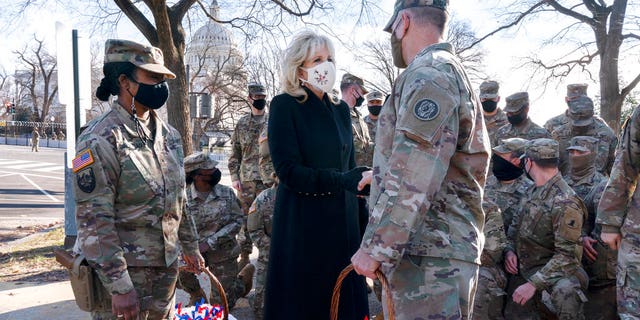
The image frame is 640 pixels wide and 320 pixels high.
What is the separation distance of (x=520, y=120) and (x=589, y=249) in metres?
2.38

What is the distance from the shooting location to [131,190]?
2.73 m

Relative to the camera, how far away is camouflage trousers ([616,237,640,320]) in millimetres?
3320

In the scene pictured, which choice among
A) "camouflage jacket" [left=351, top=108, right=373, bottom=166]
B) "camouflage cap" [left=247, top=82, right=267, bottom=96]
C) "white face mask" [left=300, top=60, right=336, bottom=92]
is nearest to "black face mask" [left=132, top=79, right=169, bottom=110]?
"white face mask" [left=300, top=60, right=336, bottom=92]

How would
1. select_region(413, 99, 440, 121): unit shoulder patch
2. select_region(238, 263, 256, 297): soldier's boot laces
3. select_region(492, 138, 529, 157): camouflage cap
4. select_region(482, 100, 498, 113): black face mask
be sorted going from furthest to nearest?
select_region(482, 100, 498, 113): black face mask
select_region(238, 263, 256, 297): soldier's boot laces
select_region(492, 138, 529, 157): camouflage cap
select_region(413, 99, 440, 121): unit shoulder patch

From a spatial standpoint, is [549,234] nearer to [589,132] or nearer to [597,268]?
[597,268]

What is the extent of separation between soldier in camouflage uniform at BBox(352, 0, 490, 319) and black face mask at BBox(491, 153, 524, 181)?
2.96 m

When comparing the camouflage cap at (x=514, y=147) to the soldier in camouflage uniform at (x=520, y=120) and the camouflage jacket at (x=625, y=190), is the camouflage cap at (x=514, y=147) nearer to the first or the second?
the camouflage jacket at (x=625, y=190)

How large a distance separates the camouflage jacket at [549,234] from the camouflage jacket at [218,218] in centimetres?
261

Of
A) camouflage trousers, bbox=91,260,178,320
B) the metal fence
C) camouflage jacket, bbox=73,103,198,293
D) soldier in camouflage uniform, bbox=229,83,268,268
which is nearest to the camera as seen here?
camouflage jacket, bbox=73,103,198,293

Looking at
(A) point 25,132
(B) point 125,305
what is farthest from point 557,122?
(A) point 25,132

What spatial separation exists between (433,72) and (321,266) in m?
1.42

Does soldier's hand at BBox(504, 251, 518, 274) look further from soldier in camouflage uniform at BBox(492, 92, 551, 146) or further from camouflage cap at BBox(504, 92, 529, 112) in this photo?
camouflage cap at BBox(504, 92, 529, 112)

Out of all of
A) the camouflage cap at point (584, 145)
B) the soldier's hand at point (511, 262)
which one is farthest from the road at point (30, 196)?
the camouflage cap at point (584, 145)

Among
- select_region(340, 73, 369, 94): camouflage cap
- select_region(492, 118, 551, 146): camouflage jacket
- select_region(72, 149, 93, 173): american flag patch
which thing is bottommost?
select_region(72, 149, 93, 173): american flag patch
